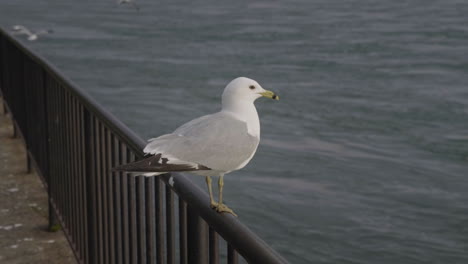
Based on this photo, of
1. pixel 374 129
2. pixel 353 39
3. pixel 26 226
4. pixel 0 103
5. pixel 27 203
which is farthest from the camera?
pixel 353 39

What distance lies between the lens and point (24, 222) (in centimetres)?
589

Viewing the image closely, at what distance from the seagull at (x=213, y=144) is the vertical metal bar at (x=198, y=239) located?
95 mm

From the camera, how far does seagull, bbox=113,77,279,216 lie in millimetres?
2396

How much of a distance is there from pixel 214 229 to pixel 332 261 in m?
9.57

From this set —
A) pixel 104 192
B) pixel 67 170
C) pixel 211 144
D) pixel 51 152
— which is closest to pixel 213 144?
pixel 211 144

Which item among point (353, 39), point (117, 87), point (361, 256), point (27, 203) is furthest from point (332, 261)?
point (353, 39)

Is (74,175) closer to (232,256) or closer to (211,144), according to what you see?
(211,144)

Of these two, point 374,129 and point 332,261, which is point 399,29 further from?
point 332,261

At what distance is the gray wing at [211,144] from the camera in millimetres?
2461

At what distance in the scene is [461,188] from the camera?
1566 cm

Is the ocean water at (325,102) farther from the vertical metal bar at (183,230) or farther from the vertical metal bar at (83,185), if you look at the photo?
the vertical metal bar at (183,230)

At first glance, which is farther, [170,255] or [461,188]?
[461,188]

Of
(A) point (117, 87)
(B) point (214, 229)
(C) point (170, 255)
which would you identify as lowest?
(A) point (117, 87)

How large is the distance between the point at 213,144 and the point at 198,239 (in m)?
0.28
